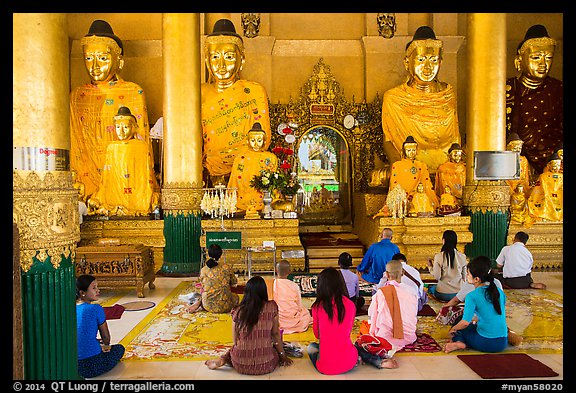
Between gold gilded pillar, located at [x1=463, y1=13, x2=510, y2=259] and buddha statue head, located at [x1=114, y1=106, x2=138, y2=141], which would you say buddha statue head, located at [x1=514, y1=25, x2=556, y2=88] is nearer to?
gold gilded pillar, located at [x1=463, y1=13, x2=510, y2=259]

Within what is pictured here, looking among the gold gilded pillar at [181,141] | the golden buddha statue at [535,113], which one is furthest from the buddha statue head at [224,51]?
the golden buddha statue at [535,113]

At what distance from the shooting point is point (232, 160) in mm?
10672

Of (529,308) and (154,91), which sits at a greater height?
(154,91)

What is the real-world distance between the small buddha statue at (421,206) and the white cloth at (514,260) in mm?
1905

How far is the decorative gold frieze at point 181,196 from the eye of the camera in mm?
8305

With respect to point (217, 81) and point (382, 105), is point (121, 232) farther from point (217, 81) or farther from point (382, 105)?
point (382, 105)

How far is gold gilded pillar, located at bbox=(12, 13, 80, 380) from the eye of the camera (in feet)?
10.1

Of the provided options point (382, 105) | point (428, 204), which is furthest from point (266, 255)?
point (382, 105)

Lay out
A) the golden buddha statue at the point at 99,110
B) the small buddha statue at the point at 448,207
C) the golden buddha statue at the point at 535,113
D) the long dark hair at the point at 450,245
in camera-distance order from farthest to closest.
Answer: the golden buddha statue at the point at 535,113, the golden buddha statue at the point at 99,110, the small buddha statue at the point at 448,207, the long dark hair at the point at 450,245

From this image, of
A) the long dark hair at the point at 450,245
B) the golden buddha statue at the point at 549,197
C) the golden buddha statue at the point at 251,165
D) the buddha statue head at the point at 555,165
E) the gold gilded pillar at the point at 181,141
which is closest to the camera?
the long dark hair at the point at 450,245

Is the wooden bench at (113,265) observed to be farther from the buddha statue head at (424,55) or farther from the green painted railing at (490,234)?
the buddha statue head at (424,55)

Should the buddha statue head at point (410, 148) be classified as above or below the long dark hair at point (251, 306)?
above

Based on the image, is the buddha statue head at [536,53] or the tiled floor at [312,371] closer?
the tiled floor at [312,371]

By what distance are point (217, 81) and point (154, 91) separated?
160 cm
